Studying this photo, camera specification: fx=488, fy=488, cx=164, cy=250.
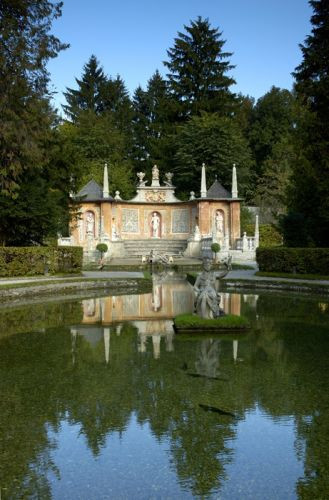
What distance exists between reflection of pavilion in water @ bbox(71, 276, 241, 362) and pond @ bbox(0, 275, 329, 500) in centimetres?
11

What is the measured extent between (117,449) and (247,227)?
38084 mm

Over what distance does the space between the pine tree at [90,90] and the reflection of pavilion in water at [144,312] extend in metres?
43.0

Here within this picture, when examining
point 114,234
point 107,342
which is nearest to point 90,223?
point 114,234

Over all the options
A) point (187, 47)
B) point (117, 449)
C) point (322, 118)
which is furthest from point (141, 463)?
point (187, 47)

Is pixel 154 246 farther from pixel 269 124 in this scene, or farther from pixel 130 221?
pixel 269 124

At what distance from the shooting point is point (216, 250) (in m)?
31.0

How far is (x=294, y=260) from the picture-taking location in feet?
71.8

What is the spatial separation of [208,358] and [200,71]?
4387 cm

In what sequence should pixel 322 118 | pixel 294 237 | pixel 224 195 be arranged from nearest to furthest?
pixel 322 118 < pixel 294 237 < pixel 224 195

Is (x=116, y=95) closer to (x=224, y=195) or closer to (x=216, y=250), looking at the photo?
(x=224, y=195)

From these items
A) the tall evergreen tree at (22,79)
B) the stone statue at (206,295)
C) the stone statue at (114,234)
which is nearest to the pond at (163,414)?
the stone statue at (206,295)

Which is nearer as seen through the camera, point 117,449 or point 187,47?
point 117,449

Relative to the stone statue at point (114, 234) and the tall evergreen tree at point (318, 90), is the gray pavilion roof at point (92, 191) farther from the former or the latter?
the tall evergreen tree at point (318, 90)

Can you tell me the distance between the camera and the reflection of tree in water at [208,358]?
7.02 metres
